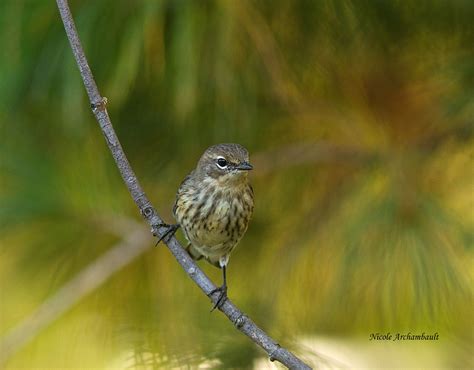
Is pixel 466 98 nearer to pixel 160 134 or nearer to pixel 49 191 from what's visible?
pixel 160 134

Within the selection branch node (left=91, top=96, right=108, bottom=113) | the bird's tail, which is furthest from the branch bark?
the bird's tail

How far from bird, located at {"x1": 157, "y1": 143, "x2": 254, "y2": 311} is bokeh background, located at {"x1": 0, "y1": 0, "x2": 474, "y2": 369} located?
44 millimetres

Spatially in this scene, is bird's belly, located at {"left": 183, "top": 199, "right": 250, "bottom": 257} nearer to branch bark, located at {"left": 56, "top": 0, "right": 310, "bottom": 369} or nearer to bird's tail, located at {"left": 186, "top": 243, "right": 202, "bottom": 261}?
bird's tail, located at {"left": 186, "top": 243, "right": 202, "bottom": 261}

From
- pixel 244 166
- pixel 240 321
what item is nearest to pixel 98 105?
pixel 240 321

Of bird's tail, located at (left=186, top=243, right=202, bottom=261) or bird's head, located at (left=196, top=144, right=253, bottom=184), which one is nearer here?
bird's head, located at (left=196, top=144, right=253, bottom=184)

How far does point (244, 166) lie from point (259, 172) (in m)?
0.18

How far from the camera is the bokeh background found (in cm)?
166

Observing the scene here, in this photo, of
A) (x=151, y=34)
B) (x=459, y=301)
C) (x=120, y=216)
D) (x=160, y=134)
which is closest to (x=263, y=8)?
(x=151, y=34)

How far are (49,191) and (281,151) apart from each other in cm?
58

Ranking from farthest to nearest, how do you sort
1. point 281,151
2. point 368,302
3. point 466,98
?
point 281,151, point 368,302, point 466,98

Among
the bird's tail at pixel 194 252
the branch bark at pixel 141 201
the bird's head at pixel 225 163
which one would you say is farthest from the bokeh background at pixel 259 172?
the branch bark at pixel 141 201

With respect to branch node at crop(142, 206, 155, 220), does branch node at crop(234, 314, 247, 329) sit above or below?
below

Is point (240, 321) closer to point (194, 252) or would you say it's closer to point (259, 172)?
point (259, 172)

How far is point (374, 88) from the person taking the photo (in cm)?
180
